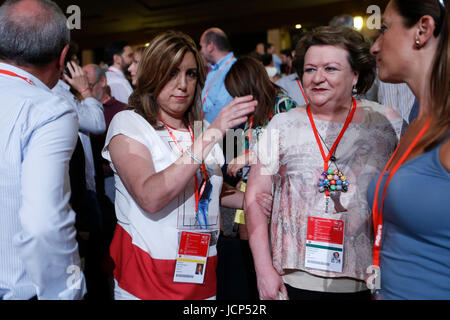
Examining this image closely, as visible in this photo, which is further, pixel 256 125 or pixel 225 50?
pixel 225 50

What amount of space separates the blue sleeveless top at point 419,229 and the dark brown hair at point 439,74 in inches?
1.7

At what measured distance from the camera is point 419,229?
0.87 metres

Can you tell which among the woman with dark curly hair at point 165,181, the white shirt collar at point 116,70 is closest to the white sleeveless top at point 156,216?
the woman with dark curly hair at point 165,181

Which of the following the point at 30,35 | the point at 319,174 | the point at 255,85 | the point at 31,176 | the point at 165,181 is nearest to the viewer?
the point at 31,176

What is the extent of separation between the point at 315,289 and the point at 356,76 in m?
0.82

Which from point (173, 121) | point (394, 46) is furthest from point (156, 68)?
point (394, 46)

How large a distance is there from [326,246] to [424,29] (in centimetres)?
73

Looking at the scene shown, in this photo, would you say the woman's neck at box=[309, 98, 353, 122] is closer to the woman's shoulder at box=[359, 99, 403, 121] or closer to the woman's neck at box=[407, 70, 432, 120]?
the woman's shoulder at box=[359, 99, 403, 121]

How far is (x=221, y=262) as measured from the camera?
5.05 feet

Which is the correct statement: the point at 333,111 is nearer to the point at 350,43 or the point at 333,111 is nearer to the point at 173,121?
the point at 350,43

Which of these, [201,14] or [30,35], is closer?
[30,35]

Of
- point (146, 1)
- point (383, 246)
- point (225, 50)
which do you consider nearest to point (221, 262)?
point (383, 246)

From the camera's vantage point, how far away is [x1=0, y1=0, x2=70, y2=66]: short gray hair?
0.95 m
